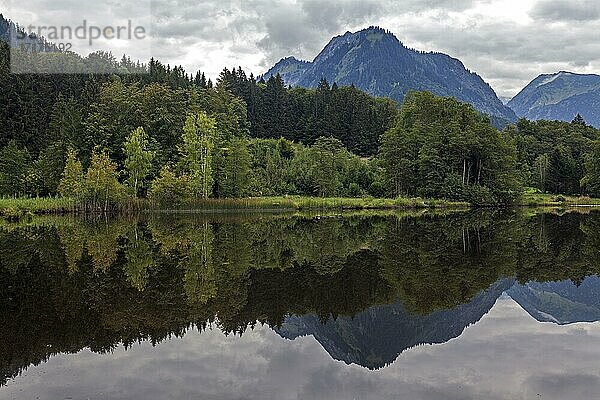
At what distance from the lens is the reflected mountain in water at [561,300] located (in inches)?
541

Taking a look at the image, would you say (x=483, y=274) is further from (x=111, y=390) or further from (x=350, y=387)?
(x=111, y=390)

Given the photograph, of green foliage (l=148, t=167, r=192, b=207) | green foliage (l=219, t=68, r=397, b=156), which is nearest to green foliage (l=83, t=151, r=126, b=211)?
green foliage (l=148, t=167, r=192, b=207)

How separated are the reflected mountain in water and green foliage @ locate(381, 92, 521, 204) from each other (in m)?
50.8

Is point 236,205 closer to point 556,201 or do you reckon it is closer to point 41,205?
point 41,205

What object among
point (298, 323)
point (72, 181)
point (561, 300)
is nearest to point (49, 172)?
point (72, 181)

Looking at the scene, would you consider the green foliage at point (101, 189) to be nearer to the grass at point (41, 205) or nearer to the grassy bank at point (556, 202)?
the grass at point (41, 205)

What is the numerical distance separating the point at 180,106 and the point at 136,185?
15.8 meters

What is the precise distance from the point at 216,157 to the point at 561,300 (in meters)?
52.5

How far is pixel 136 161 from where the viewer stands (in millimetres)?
58219

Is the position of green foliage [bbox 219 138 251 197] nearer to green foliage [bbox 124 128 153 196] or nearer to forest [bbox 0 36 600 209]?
forest [bbox 0 36 600 209]

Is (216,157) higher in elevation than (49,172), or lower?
higher

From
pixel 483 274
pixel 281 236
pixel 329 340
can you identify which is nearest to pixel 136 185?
pixel 281 236

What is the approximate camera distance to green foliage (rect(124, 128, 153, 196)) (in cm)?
5803

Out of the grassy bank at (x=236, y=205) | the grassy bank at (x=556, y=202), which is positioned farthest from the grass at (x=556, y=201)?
the grassy bank at (x=236, y=205)
